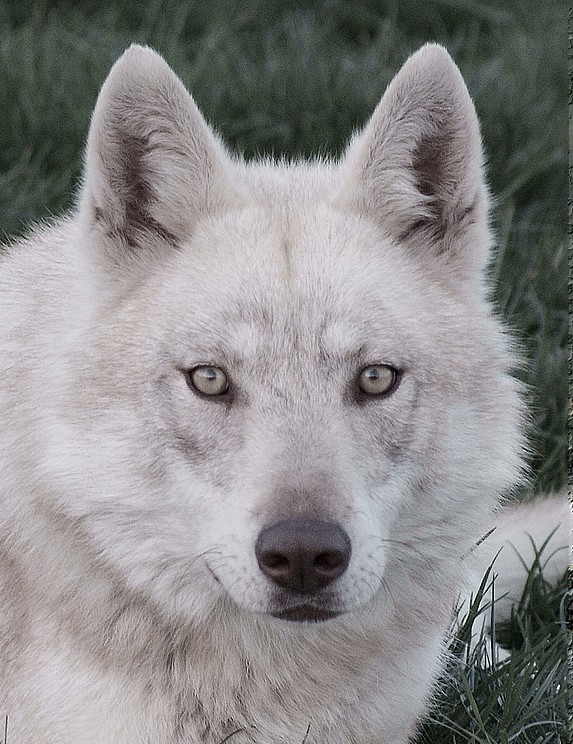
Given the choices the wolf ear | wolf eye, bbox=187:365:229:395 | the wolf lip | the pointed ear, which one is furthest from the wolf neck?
the pointed ear

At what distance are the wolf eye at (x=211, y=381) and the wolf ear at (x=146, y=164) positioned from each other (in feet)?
1.55

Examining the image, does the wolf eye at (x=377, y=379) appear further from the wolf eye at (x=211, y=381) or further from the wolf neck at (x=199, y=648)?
the wolf neck at (x=199, y=648)

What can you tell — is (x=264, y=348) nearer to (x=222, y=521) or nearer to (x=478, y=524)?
(x=222, y=521)

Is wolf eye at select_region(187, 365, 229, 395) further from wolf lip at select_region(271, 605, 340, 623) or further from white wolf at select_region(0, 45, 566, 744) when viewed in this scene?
wolf lip at select_region(271, 605, 340, 623)

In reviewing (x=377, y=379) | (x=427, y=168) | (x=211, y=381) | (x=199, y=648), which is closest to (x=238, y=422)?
(x=211, y=381)

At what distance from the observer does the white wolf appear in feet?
9.91

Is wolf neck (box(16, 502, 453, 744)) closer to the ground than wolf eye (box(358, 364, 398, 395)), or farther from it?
closer to the ground

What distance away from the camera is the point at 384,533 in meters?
3.08

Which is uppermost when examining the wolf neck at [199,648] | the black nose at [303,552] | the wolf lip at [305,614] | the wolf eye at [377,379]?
the wolf eye at [377,379]

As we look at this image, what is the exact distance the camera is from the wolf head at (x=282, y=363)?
292cm

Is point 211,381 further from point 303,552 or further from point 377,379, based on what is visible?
point 303,552

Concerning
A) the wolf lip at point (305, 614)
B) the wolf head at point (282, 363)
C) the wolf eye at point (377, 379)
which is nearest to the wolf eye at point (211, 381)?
the wolf head at point (282, 363)

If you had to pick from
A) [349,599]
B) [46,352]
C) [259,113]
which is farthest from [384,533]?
[259,113]

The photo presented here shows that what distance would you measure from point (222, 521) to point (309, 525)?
29 cm
